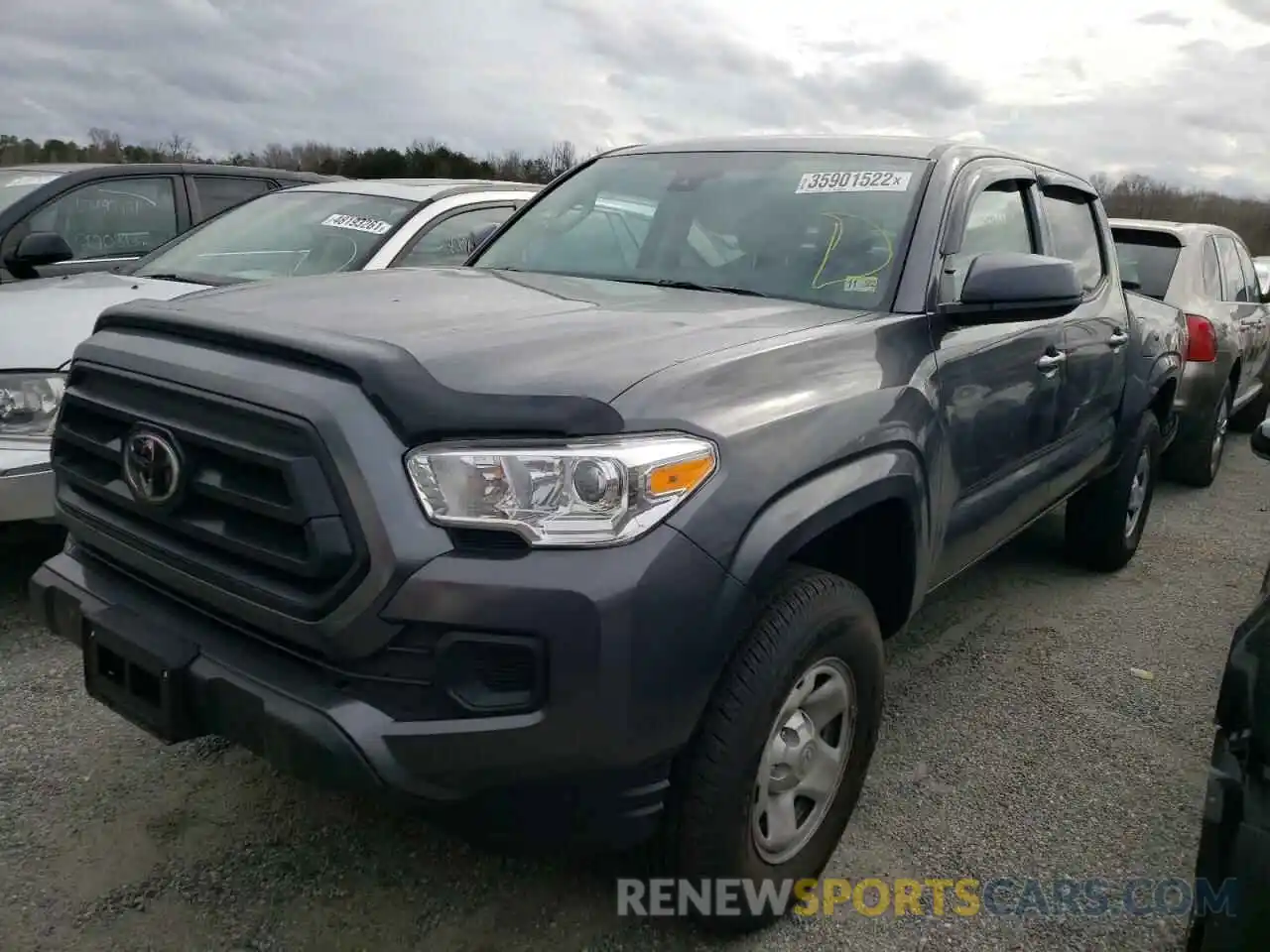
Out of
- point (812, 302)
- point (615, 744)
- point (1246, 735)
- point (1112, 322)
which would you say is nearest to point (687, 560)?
point (615, 744)

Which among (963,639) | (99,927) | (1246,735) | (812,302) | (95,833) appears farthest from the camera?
(963,639)

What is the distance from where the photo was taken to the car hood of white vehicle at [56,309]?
3.69 meters

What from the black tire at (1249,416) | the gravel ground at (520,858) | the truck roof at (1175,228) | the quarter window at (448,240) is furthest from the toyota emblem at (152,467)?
the black tire at (1249,416)

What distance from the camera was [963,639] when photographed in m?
4.16

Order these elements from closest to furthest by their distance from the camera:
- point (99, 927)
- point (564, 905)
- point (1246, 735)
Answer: point (1246, 735), point (99, 927), point (564, 905)

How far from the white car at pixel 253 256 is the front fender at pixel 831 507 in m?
2.73

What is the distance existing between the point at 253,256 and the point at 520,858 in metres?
3.54

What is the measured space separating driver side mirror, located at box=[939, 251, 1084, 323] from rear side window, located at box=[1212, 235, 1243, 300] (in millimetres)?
5293

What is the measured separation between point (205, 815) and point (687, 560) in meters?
1.65

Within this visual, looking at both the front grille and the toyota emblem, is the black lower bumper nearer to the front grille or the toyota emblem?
the front grille

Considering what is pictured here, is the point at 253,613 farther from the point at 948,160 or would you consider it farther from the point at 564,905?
the point at 948,160

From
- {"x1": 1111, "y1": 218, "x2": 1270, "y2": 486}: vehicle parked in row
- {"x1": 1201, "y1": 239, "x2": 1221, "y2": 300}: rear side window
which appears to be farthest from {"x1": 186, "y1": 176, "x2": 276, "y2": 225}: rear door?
{"x1": 1201, "y1": 239, "x2": 1221, "y2": 300}: rear side window

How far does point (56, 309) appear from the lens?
4078 mm

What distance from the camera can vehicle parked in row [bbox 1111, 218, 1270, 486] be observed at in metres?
6.54
